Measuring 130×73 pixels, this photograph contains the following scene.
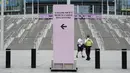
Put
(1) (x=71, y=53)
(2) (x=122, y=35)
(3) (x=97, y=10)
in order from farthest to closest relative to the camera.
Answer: (3) (x=97, y=10)
(2) (x=122, y=35)
(1) (x=71, y=53)

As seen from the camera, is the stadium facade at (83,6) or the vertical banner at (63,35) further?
the stadium facade at (83,6)

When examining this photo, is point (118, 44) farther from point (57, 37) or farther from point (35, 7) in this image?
point (35, 7)

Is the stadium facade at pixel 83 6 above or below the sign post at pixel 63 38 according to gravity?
above

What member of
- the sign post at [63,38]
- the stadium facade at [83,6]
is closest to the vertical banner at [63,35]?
the sign post at [63,38]

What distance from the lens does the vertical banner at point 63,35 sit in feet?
44.5

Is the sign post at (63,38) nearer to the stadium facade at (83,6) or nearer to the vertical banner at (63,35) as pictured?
the vertical banner at (63,35)

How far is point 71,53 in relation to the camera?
536 inches

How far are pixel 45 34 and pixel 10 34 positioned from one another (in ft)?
11.3

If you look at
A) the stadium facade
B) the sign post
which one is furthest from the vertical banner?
the stadium facade

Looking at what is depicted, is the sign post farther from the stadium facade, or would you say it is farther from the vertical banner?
the stadium facade

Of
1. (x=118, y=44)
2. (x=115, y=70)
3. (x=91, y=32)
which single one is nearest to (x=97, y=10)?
(x=91, y=32)

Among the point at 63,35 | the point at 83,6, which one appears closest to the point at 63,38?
the point at 63,35

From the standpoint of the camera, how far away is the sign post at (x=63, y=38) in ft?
44.5

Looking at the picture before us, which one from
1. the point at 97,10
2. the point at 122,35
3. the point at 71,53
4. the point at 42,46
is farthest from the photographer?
the point at 97,10
